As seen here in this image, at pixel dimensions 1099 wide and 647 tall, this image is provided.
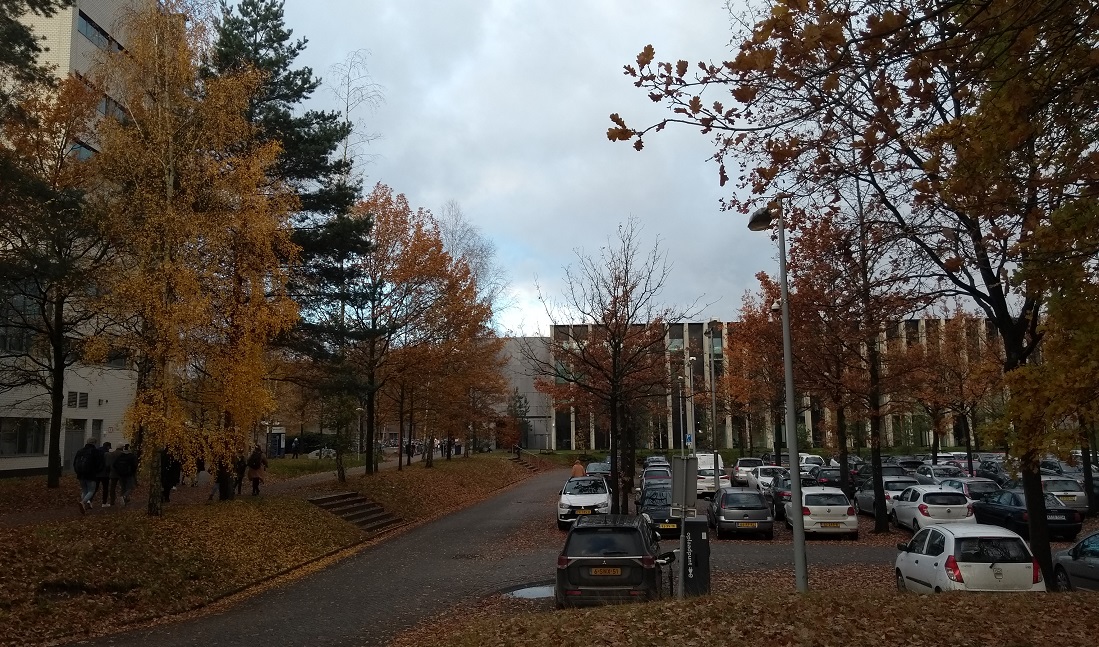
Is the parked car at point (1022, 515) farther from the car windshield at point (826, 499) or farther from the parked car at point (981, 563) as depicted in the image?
the parked car at point (981, 563)

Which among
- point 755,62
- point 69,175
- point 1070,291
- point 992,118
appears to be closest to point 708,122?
point 755,62

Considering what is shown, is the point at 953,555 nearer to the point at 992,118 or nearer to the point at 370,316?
the point at 992,118

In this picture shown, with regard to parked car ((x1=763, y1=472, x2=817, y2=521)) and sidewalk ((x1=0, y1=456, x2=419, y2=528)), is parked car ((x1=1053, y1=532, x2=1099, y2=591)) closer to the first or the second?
parked car ((x1=763, y1=472, x2=817, y2=521))

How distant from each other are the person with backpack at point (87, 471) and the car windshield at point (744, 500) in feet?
53.7

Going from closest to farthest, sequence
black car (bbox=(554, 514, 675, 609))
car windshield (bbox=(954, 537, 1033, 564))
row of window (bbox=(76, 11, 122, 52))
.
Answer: car windshield (bbox=(954, 537, 1033, 564)) → black car (bbox=(554, 514, 675, 609)) → row of window (bbox=(76, 11, 122, 52))

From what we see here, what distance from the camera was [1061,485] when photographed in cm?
2236

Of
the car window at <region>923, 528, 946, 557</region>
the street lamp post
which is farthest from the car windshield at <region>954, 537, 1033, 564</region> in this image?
the street lamp post

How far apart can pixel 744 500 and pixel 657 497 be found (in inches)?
128

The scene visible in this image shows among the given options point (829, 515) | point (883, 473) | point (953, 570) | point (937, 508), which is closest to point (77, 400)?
point (829, 515)

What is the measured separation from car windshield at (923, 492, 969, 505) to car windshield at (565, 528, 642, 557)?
44.7 ft

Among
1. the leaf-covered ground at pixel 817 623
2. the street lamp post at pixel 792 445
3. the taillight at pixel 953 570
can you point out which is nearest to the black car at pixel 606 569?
the leaf-covered ground at pixel 817 623

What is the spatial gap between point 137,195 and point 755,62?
14.5 m

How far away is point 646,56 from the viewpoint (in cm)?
536

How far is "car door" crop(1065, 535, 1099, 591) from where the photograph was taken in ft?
38.0
